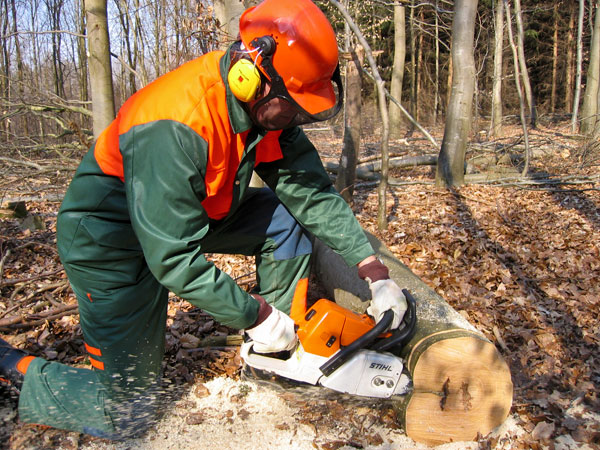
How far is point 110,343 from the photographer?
2244mm

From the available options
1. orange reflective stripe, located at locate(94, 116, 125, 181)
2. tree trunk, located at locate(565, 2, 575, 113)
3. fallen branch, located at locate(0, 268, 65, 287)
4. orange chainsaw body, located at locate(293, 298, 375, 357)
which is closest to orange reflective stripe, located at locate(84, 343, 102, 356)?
orange reflective stripe, located at locate(94, 116, 125, 181)

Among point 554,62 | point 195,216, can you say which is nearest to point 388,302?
point 195,216

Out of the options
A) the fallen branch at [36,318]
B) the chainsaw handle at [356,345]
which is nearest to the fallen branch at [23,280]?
the fallen branch at [36,318]

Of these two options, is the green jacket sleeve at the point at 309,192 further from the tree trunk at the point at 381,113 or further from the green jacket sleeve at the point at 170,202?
the tree trunk at the point at 381,113

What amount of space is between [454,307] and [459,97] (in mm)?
4540

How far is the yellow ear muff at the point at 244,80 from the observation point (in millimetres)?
1803

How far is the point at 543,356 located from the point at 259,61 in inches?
101

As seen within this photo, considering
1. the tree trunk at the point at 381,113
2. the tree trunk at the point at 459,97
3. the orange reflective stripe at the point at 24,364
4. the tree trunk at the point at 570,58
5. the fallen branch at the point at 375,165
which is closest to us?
the orange reflective stripe at the point at 24,364

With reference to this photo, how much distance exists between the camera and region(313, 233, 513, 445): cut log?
7.06 ft

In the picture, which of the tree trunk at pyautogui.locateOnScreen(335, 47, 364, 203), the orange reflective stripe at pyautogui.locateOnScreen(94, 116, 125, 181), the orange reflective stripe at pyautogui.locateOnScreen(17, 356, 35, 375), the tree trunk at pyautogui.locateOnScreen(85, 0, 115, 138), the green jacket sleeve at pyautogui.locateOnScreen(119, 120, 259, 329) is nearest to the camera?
the green jacket sleeve at pyautogui.locateOnScreen(119, 120, 259, 329)

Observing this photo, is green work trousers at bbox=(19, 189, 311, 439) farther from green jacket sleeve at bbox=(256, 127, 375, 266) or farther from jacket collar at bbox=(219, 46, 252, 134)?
jacket collar at bbox=(219, 46, 252, 134)

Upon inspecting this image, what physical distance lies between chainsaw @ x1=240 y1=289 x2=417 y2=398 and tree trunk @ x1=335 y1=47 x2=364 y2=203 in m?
3.45

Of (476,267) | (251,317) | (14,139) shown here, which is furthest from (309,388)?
(14,139)

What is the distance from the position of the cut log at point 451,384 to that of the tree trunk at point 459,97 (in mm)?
5089
